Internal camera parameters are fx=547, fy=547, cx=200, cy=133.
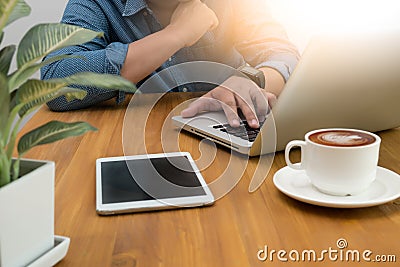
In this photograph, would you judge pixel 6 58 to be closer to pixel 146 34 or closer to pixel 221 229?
pixel 221 229

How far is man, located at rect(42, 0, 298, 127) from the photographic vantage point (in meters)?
1.21

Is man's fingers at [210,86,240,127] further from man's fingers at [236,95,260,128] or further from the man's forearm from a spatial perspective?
the man's forearm

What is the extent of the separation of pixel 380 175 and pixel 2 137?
0.53m

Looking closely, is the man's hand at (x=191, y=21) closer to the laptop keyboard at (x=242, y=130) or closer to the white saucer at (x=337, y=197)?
the laptop keyboard at (x=242, y=130)

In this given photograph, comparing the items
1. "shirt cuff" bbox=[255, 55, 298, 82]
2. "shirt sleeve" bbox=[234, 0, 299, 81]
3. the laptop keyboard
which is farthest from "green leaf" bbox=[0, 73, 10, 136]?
"shirt sleeve" bbox=[234, 0, 299, 81]

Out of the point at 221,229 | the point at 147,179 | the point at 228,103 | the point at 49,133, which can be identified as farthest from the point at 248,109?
the point at 49,133

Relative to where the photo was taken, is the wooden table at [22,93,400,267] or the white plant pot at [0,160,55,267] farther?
the wooden table at [22,93,400,267]

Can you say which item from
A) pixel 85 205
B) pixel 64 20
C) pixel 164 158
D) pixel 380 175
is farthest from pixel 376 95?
pixel 64 20

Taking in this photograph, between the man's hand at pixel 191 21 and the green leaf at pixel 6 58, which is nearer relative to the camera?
the green leaf at pixel 6 58

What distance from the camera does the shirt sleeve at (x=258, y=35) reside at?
5.41 feet

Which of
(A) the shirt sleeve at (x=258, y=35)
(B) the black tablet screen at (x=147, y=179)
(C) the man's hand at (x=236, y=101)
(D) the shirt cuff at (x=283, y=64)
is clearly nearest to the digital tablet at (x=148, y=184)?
(B) the black tablet screen at (x=147, y=179)

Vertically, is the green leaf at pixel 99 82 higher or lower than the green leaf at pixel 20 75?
lower

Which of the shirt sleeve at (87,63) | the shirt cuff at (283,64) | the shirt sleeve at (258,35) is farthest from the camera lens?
the shirt sleeve at (258,35)

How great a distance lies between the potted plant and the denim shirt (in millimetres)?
751
